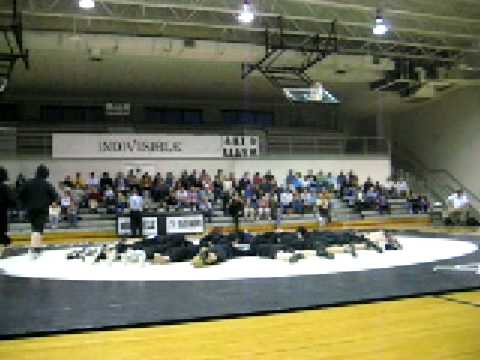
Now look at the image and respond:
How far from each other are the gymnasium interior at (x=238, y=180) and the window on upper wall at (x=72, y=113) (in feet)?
0.24

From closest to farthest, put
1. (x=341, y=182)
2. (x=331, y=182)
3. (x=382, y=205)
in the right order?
(x=382, y=205) < (x=331, y=182) < (x=341, y=182)

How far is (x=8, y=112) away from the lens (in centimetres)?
2056

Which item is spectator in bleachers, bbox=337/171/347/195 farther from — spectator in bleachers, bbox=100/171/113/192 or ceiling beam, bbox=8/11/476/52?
spectator in bleachers, bbox=100/171/113/192

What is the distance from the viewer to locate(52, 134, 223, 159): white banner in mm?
17469

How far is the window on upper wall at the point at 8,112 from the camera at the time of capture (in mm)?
20406

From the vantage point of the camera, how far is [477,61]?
1820cm

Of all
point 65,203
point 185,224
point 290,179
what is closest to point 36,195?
point 185,224

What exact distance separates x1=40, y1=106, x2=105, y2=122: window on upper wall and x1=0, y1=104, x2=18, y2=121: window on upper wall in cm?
102

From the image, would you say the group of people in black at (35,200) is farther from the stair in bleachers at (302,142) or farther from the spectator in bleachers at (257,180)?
the stair in bleachers at (302,142)

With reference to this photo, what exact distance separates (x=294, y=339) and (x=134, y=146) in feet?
52.4

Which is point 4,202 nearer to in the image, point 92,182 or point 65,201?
point 65,201

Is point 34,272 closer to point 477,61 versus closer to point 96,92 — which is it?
point 96,92

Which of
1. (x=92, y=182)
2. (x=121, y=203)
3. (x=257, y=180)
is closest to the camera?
(x=121, y=203)

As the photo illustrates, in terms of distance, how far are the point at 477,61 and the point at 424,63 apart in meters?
1.84
